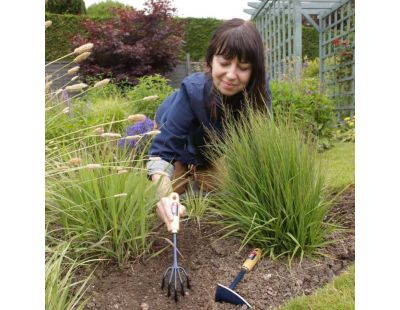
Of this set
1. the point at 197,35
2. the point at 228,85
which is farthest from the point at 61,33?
the point at 228,85

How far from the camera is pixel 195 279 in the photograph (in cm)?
168

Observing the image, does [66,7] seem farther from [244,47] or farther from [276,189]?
[276,189]

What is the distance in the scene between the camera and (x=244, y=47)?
2.28m

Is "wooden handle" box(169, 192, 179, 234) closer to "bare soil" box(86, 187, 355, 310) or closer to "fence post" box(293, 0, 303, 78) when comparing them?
"bare soil" box(86, 187, 355, 310)

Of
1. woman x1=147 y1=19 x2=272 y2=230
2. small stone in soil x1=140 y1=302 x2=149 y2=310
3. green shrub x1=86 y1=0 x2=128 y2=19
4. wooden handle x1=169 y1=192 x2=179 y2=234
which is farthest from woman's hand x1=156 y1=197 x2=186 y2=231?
green shrub x1=86 y1=0 x2=128 y2=19

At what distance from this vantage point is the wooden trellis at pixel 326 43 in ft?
23.5

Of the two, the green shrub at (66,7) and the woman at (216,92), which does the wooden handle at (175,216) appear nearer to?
the woman at (216,92)

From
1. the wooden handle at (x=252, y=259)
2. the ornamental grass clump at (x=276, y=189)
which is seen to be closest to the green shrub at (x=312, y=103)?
the ornamental grass clump at (x=276, y=189)

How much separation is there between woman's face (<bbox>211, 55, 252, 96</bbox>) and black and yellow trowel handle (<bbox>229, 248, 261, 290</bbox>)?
1.04 meters

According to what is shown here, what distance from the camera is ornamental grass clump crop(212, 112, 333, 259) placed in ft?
5.84

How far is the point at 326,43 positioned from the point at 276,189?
25.1 feet

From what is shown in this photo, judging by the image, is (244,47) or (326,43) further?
(326,43)
